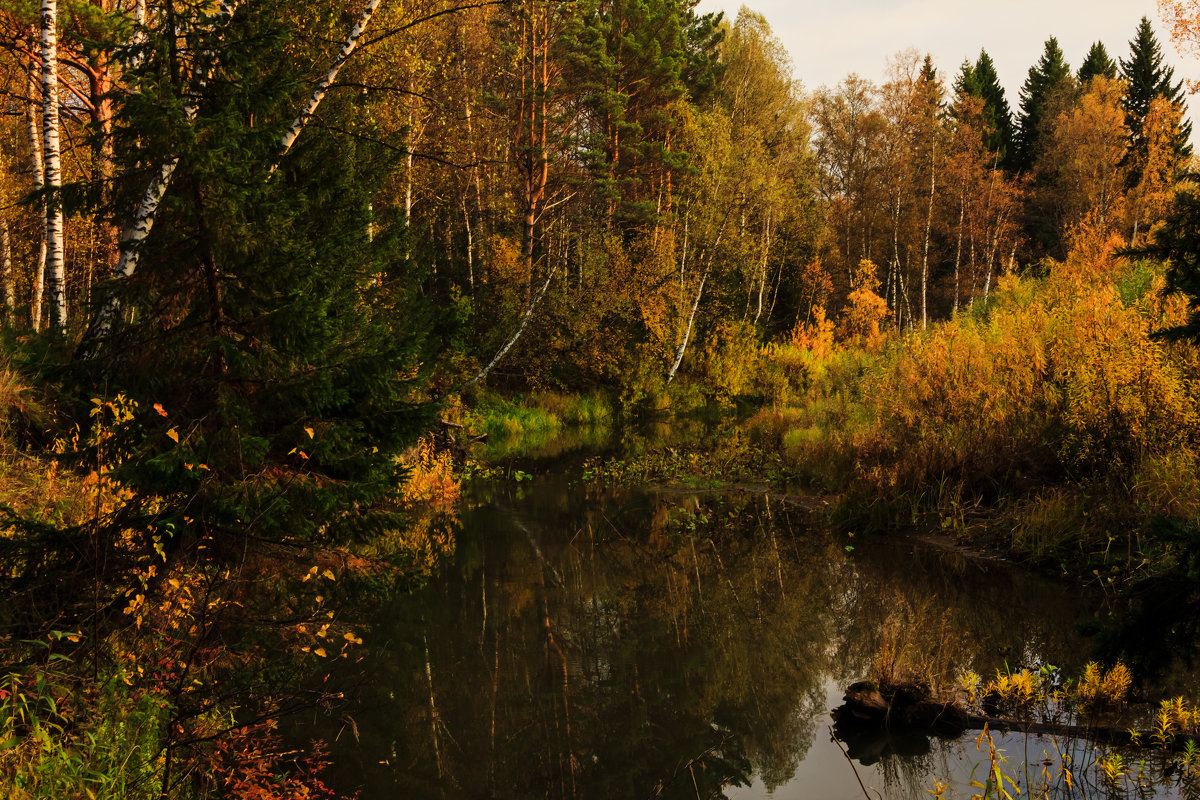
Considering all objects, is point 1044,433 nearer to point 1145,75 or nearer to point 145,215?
point 145,215

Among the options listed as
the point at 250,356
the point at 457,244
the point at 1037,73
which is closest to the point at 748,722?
the point at 250,356

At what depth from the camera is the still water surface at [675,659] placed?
203 inches

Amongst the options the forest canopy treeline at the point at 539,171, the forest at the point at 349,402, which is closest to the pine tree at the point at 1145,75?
the forest canopy treeline at the point at 539,171

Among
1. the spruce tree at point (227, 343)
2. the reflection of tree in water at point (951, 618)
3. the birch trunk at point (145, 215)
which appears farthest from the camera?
the reflection of tree in water at point (951, 618)

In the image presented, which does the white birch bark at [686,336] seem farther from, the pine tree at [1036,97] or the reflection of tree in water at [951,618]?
the pine tree at [1036,97]

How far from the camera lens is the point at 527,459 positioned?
18266mm

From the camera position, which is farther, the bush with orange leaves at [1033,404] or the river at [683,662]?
the bush with orange leaves at [1033,404]

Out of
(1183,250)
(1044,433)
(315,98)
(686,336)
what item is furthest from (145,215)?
(686,336)

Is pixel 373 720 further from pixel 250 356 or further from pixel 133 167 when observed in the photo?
pixel 133 167

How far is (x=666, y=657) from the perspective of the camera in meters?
7.03

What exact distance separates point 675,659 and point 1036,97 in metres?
55.4

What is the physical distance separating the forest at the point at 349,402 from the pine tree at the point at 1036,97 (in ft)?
88.2

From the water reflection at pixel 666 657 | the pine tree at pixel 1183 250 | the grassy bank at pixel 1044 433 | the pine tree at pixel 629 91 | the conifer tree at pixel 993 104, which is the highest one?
the conifer tree at pixel 993 104

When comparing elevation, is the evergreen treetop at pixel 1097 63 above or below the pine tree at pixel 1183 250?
above
